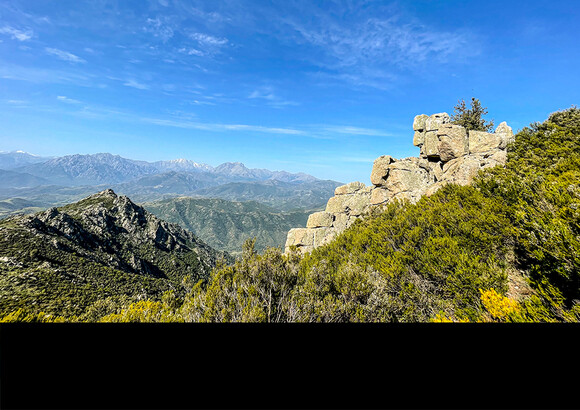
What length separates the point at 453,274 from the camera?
12.1 meters

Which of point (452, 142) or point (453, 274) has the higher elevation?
point (452, 142)

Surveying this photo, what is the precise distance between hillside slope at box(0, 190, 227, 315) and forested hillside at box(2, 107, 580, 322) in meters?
3.21

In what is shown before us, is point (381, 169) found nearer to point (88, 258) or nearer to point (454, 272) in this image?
point (454, 272)

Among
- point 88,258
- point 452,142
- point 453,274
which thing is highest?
point 452,142

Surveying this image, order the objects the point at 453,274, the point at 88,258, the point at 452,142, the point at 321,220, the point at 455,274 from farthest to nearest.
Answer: the point at 88,258 < the point at 321,220 < the point at 452,142 < the point at 453,274 < the point at 455,274

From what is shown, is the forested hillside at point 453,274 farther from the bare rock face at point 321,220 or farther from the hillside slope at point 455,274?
the bare rock face at point 321,220

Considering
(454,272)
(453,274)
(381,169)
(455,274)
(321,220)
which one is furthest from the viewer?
(321,220)

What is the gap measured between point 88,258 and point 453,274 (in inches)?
3253

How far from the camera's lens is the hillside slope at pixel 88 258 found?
3825 cm

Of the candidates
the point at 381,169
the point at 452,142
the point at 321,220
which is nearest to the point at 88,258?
the point at 321,220
